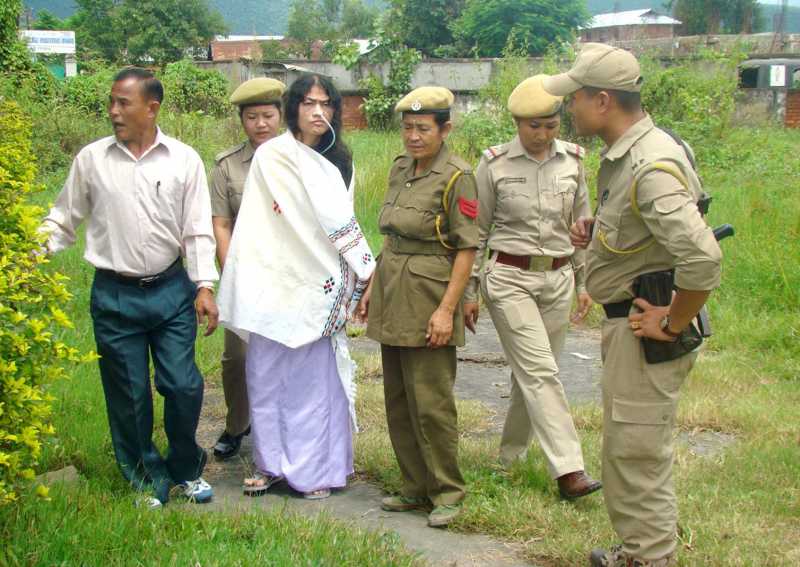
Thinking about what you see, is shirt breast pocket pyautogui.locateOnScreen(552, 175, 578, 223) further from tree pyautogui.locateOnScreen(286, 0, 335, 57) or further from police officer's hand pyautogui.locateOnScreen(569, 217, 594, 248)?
tree pyautogui.locateOnScreen(286, 0, 335, 57)

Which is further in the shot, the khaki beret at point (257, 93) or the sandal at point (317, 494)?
the khaki beret at point (257, 93)

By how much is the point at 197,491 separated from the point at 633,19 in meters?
80.5

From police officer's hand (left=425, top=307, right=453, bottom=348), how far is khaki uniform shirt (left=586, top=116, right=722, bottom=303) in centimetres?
76

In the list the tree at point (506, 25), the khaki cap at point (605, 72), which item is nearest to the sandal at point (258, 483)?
the khaki cap at point (605, 72)

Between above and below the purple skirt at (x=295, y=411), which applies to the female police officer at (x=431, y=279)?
above

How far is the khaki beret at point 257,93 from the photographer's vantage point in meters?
5.14

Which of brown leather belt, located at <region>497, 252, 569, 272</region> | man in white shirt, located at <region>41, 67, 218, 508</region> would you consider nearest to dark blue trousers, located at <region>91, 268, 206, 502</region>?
man in white shirt, located at <region>41, 67, 218, 508</region>

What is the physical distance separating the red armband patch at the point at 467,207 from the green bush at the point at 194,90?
49.7ft

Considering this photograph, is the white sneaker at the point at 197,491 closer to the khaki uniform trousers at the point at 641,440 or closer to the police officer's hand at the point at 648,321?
the khaki uniform trousers at the point at 641,440

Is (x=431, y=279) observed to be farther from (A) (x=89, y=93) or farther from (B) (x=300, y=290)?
(A) (x=89, y=93)

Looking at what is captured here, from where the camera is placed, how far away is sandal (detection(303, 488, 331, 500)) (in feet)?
15.5

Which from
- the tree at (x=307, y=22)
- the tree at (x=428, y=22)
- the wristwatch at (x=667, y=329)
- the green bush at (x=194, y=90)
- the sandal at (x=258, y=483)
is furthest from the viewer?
the tree at (x=307, y=22)

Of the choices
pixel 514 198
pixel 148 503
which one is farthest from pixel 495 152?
pixel 148 503

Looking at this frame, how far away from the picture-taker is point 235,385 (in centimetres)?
534
